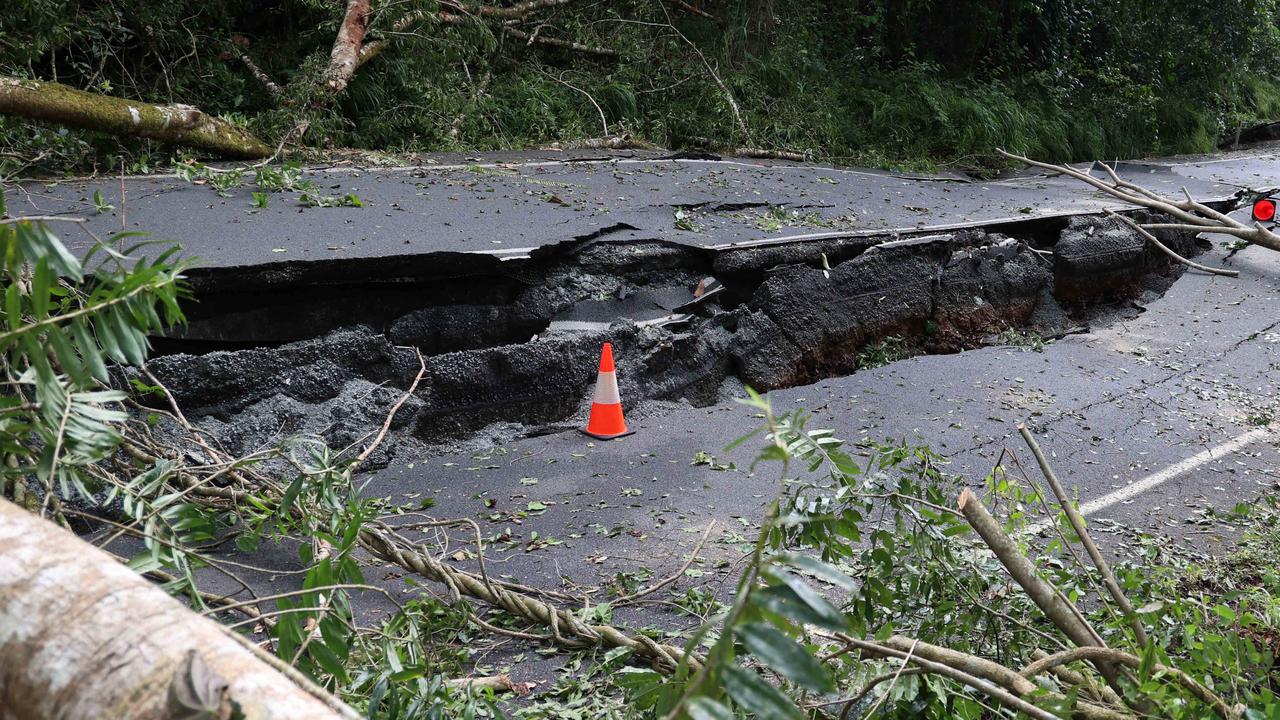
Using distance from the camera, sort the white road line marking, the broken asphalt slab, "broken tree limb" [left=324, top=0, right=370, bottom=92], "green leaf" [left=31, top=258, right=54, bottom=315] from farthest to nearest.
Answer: "broken tree limb" [left=324, top=0, right=370, bottom=92]
the broken asphalt slab
the white road line marking
"green leaf" [left=31, top=258, right=54, bottom=315]

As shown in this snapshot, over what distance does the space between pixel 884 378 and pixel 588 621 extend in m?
3.79

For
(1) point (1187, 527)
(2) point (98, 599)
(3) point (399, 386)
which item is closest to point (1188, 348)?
(1) point (1187, 527)

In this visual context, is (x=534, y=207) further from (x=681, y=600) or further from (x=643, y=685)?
(x=643, y=685)

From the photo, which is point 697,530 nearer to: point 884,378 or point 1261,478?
point 884,378

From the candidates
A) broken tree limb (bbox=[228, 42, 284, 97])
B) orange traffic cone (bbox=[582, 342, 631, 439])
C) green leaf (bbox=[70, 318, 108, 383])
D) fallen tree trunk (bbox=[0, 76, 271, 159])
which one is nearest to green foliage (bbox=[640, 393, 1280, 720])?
green leaf (bbox=[70, 318, 108, 383])

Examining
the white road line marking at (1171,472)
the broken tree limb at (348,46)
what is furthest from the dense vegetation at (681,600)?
the broken tree limb at (348,46)

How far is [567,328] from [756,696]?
16.3ft

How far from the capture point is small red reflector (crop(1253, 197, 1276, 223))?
6363 mm

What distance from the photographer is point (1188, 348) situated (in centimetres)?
777

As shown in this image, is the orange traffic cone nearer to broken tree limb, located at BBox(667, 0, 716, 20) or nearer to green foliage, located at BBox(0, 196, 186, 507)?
green foliage, located at BBox(0, 196, 186, 507)

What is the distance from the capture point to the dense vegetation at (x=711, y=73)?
979cm

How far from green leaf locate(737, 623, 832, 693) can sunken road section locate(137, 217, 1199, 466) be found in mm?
4126

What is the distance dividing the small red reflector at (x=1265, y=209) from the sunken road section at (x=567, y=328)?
5.98ft

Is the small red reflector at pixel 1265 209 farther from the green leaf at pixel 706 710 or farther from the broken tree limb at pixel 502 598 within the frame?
the green leaf at pixel 706 710
